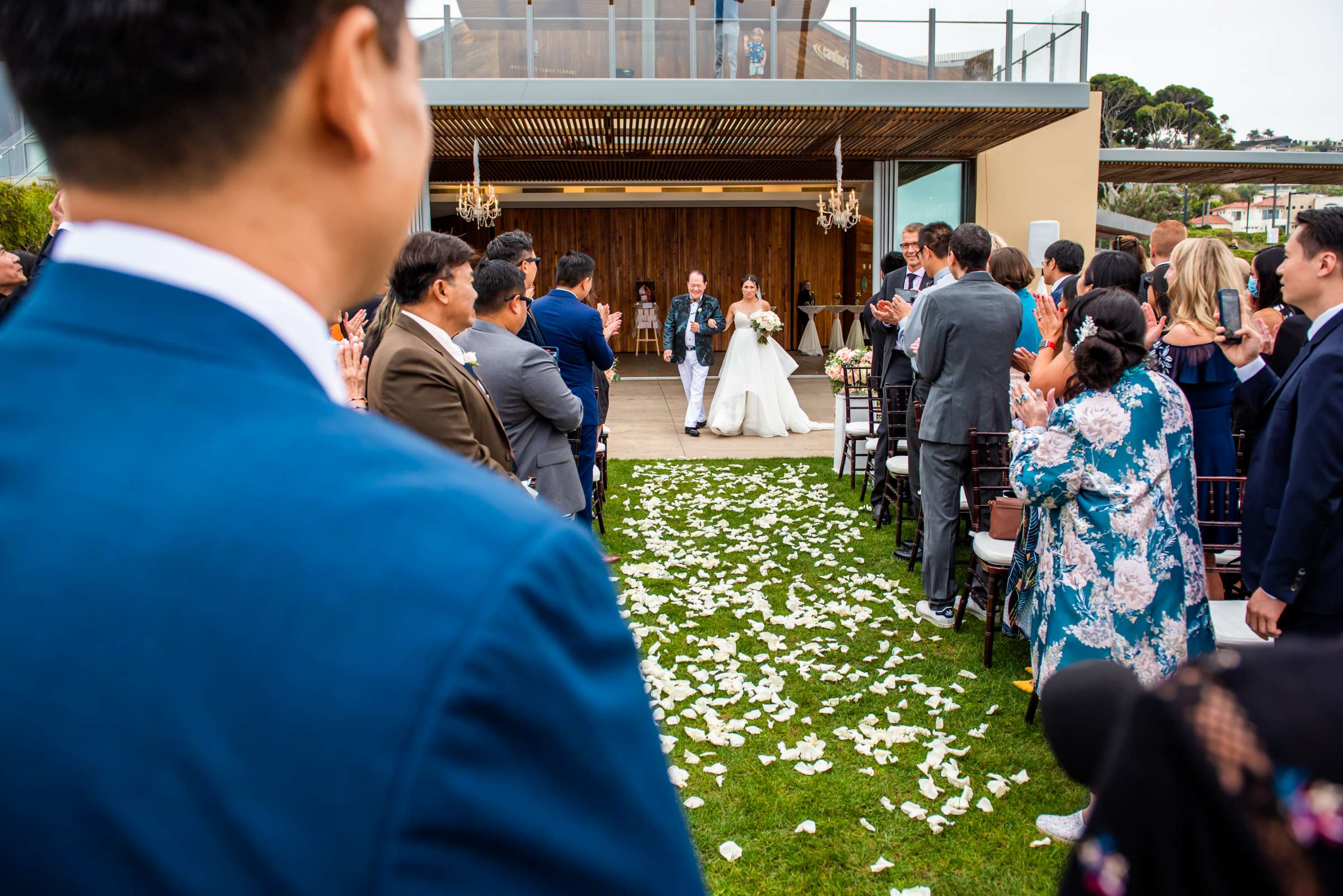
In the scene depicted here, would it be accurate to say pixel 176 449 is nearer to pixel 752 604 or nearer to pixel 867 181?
pixel 752 604

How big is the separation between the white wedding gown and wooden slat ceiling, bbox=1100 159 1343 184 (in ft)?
35.7

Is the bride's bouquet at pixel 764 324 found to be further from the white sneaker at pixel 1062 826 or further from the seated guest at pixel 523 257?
the white sneaker at pixel 1062 826

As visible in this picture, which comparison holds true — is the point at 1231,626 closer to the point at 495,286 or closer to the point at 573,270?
the point at 495,286

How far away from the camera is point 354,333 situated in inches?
177

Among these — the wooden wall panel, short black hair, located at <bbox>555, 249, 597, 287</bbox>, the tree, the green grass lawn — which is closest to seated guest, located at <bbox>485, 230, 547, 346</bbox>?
short black hair, located at <bbox>555, 249, 597, 287</bbox>

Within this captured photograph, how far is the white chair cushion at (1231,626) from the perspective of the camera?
3768 millimetres

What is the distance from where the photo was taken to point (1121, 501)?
12.0 ft

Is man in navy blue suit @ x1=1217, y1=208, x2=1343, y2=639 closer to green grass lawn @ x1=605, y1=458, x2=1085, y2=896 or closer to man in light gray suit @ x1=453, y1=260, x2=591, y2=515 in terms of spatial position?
green grass lawn @ x1=605, y1=458, x2=1085, y2=896

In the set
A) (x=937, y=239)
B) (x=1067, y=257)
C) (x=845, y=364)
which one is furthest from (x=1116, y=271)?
(x=845, y=364)

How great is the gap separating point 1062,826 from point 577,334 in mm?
4089

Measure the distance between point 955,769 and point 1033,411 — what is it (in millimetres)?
1572

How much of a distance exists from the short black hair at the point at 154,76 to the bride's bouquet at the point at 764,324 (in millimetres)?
11815

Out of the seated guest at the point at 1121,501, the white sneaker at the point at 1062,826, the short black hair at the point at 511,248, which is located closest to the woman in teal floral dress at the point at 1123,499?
the seated guest at the point at 1121,501

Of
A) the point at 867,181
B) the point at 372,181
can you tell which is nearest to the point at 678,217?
the point at 867,181
